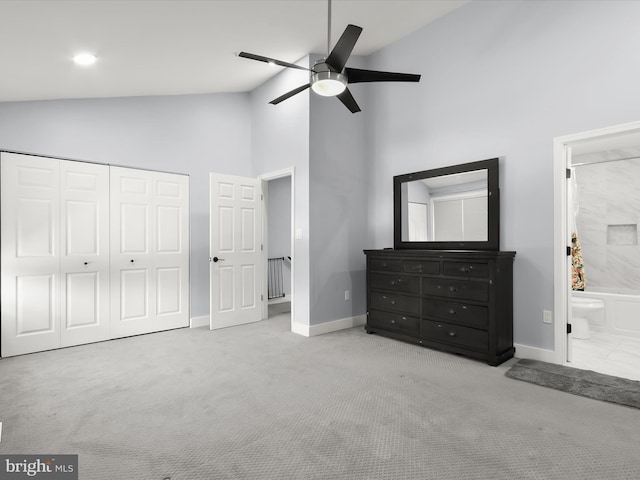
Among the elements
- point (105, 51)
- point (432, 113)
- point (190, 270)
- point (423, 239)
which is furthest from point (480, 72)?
point (190, 270)

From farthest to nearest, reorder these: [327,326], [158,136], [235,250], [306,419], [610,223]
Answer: [610,223] → [235,250] → [158,136] → [327,326] → [306,419]

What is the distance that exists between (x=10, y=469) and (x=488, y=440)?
8.25 ft

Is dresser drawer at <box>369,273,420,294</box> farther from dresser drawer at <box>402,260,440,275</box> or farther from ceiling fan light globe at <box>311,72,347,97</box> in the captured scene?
ceiling fan light globe at <box>311,72,347,97</box>

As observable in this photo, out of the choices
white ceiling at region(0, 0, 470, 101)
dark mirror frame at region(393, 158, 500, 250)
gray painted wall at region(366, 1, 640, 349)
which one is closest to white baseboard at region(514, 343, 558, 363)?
gray painted wall at region(366, 1, 640, 349)

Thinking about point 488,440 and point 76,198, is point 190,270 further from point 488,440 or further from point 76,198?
point 488,440

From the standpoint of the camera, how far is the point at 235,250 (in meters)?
4.74

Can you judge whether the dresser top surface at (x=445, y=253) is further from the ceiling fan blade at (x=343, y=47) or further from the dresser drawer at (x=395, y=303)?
the ceiling fan blade at (x=343, y=47)

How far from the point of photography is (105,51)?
10.2 feet

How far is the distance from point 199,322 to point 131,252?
1.28 meters

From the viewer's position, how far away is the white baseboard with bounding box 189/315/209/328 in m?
4.72

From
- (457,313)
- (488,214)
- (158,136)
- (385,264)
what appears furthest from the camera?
(158,136)

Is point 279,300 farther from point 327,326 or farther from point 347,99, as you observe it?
point 347,99

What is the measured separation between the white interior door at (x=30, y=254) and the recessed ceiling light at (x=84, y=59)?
117 centimetres

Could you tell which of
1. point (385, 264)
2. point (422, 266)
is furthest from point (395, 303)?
point (422, 266)
